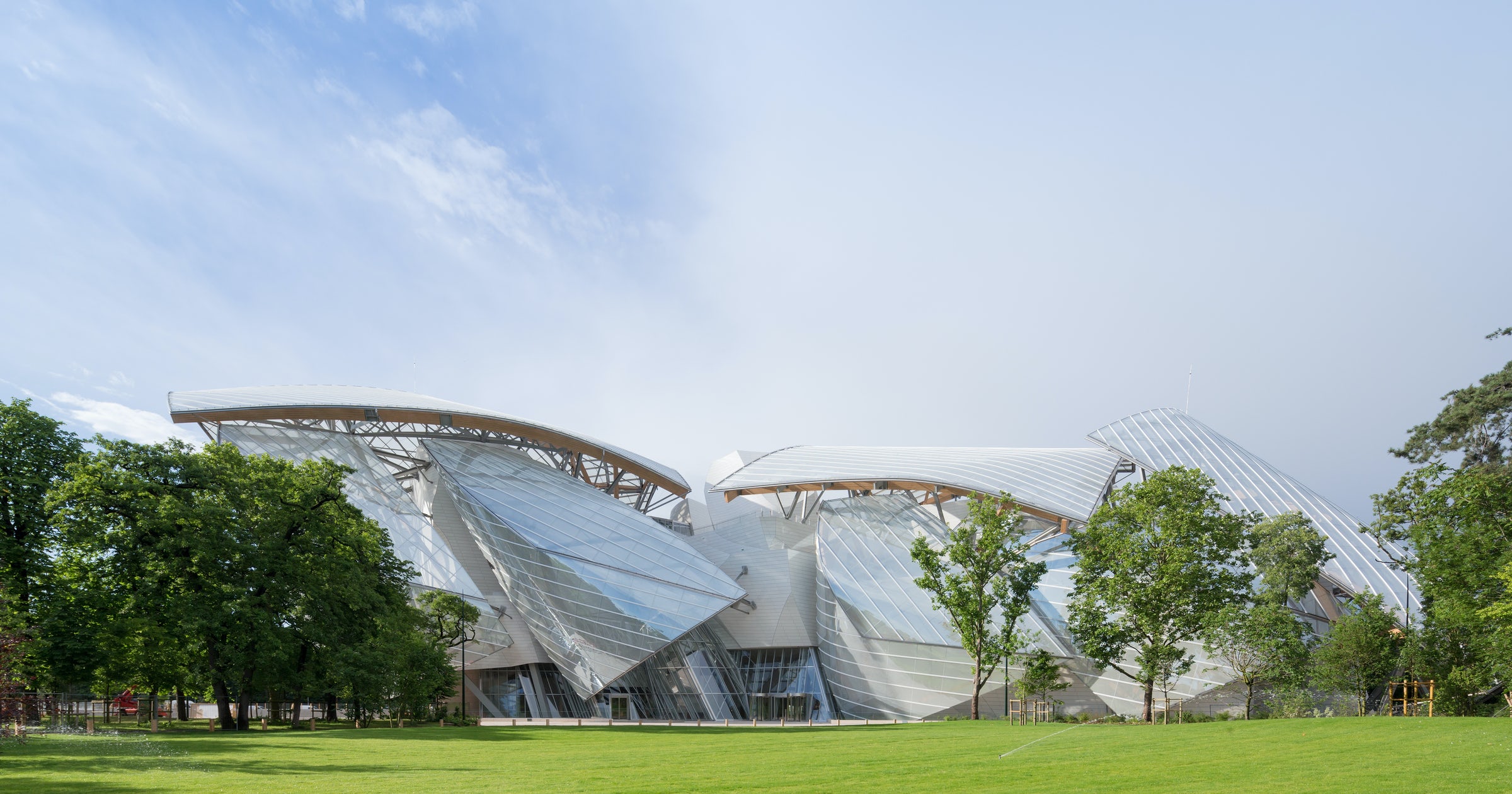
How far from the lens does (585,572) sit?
4912 centimetres

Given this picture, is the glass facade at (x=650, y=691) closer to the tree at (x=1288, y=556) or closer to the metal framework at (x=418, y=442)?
the metal framework at (x=418, y=442)

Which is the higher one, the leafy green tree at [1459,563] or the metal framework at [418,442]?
the metal framework at [418,442]

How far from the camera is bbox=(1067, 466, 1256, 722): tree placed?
1371 inches

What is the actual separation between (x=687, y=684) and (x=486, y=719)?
11.7 meters

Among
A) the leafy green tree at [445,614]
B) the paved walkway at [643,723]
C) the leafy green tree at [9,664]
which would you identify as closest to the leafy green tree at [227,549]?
the leafy green tree at [9,664]

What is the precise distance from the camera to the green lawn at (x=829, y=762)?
13469 mm

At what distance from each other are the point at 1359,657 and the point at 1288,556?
752 centimetres

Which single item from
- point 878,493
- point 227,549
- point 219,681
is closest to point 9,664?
point 227,549

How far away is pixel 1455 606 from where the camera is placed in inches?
1197

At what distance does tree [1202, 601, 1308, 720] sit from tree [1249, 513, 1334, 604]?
6296 millimetres

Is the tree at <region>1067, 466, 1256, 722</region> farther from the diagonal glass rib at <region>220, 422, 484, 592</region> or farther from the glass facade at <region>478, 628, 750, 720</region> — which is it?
the diagonal glass rib at <region>220, 422, 484, 592</region>

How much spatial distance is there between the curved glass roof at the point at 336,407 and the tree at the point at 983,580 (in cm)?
3041

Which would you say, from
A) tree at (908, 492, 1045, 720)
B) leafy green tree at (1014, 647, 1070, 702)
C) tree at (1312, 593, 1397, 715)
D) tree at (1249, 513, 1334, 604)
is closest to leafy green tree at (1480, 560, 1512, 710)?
tree at (1312, 593, 1397, 715)

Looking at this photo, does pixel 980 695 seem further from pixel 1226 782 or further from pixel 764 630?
pixel 1226 782
